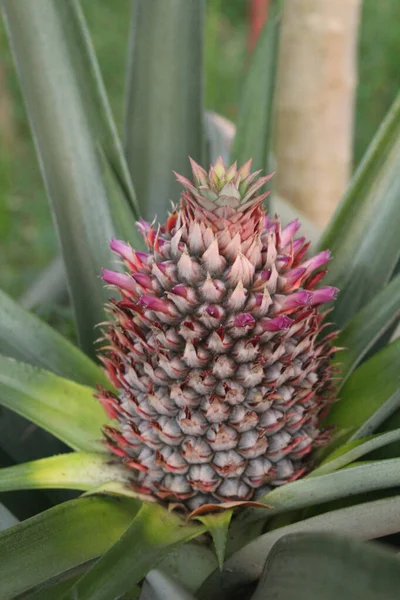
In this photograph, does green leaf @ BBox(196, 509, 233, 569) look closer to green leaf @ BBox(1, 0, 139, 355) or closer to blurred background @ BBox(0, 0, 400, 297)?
green leaf @ BBox(1, 0, 139, 355)

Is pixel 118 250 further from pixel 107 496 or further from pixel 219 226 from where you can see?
pixel 107 496

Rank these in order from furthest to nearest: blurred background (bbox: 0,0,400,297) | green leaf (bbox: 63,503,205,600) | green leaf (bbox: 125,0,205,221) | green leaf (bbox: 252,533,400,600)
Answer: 1. blurred background (bbox: 0,0,400,297)
2. green leaf (bbox: 125,0,205,221)
3. green leaf (bbox: 63,503,205,600)
4. green leaf (bbox: 252,533,400,600)

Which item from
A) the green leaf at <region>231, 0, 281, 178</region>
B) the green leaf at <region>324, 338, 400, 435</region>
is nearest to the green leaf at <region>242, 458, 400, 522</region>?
the green leaf at <region>324, 338, 400, 435</region>

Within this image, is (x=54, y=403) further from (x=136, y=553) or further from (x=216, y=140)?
(x=216, y=140)

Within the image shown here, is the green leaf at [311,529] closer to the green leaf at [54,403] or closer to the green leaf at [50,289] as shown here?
the green leaf at [54,403]

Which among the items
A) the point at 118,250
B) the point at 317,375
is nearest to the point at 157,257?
the point at 118,250

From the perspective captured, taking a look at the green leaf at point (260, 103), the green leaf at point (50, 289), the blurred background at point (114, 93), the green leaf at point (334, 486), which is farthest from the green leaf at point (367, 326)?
the blurred background at point (114, 93)

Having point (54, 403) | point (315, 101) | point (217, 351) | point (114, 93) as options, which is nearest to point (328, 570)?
point (217, 351)
